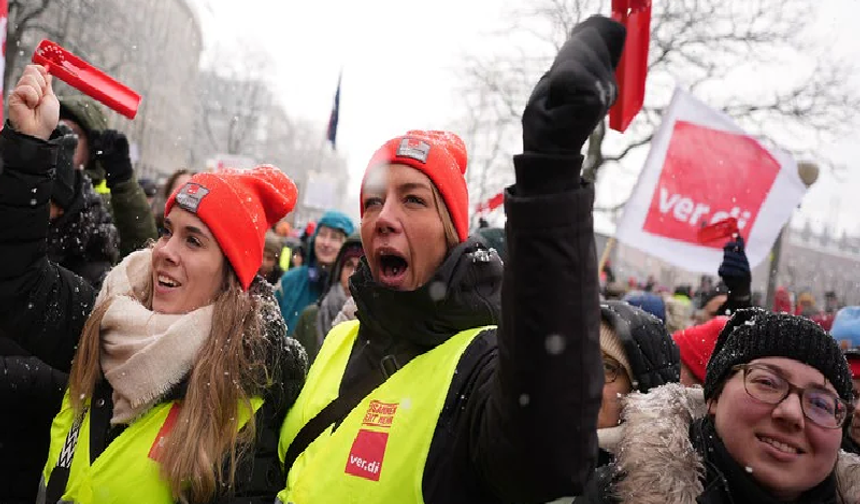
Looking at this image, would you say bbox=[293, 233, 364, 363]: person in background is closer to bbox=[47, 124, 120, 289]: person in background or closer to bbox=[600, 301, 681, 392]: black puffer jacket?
bbox=[47, 124, 120, 289]: person in background

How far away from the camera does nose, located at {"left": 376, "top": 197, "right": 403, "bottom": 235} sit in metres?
2.01

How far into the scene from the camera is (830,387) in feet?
6.67

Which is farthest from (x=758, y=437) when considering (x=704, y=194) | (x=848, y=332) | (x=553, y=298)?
(x=704, y=194)

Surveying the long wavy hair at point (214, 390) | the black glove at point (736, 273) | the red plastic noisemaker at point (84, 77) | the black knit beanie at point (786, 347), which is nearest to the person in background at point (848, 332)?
the black glove at point (736, 273)

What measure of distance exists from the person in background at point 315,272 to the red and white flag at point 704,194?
2.32 m

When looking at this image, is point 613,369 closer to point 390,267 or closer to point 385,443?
point 390,267

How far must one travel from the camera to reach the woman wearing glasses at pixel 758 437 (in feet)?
6.48

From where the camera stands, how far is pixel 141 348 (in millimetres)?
2371

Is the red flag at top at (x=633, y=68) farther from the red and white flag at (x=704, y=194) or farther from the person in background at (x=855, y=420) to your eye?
the red and white flag at (x=704, y=194)

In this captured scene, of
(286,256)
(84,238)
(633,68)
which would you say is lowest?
(286,256)

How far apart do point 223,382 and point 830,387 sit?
5.98ft

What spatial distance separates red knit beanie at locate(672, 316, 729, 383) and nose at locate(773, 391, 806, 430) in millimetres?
1330

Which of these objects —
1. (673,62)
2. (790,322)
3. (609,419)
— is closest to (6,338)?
(609,419)

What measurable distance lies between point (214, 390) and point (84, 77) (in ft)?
4.36
